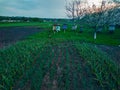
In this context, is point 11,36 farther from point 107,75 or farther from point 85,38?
point 107,75

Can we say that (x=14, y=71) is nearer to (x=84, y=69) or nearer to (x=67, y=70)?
(x=67, y=70)

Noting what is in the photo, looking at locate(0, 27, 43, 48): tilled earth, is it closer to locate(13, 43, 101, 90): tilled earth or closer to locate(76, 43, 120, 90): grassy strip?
locate(13, 43, 101, 90): tilled earth

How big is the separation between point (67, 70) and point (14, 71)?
8.17 ft

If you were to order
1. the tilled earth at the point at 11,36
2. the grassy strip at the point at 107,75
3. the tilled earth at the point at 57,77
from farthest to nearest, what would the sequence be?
1. the tilled earth at the point at 11,36
2. the grassy strip at the point at 107,75
3. the tilled earth at the point at 57,77

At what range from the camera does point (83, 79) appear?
9.51 meters

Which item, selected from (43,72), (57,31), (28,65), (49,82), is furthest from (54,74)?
(57,31)

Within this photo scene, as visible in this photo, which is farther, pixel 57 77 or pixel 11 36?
pixel 11 36

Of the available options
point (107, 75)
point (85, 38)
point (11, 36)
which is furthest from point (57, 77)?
point (11, 36)

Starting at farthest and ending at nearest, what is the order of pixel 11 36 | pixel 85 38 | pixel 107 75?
1. pixel 11 36
2. pixel 85 38
3. pixel 107 75

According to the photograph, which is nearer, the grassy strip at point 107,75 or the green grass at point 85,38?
the grassy strip at point 107,75

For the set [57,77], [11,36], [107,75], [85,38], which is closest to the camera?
[57,77]

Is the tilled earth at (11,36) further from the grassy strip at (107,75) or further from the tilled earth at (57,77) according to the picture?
the grassy strip at (107,75)

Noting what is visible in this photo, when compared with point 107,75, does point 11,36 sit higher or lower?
lower

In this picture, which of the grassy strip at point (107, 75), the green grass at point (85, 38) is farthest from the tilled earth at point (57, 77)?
the green grass at point (85, 38)
